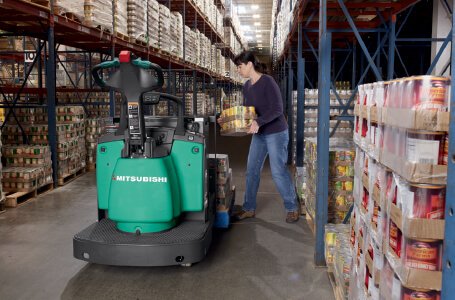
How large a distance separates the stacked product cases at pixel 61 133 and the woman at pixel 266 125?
4179 millimetres

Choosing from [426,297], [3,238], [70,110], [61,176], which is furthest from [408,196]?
[70,110]

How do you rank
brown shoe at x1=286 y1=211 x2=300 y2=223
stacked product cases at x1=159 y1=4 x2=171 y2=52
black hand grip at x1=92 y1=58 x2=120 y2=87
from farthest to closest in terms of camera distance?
stacked product cases at x1=159 y1=4 x2=171 y2=52, brown shoe at x1=286 y1=211 x2=300 y2=223, black hand grip at x1=92 y1=58 x2=120 y2=87

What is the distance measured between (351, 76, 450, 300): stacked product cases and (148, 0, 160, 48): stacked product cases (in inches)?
340

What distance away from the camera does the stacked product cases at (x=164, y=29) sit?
11.2 m

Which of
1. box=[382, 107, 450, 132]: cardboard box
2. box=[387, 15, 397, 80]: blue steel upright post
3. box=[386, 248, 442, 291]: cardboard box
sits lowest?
box=[386, 248, 442, 291]: cardboard box

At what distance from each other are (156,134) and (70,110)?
556 centimetres

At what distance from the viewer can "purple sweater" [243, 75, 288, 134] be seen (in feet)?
17.9

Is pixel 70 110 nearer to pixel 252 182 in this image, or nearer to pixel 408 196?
pixel 252 182

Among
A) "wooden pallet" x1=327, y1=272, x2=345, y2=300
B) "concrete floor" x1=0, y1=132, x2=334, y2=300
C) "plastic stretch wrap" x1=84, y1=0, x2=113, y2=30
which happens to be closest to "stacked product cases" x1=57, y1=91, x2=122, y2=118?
"plastic stretch wrap" x1=84, y1=0, x2=113, y2=30

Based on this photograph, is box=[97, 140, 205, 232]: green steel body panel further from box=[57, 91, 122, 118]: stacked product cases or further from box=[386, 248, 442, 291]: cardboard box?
box=[57, 91, 122, 118]: stacked product cases

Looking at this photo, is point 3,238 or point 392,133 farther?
point 3,238

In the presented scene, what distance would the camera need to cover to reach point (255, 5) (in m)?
32.5

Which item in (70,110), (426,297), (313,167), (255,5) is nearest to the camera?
(426,297)

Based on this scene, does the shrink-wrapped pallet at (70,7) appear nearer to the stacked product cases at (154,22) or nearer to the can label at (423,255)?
the stacked product cases at (154,22)
